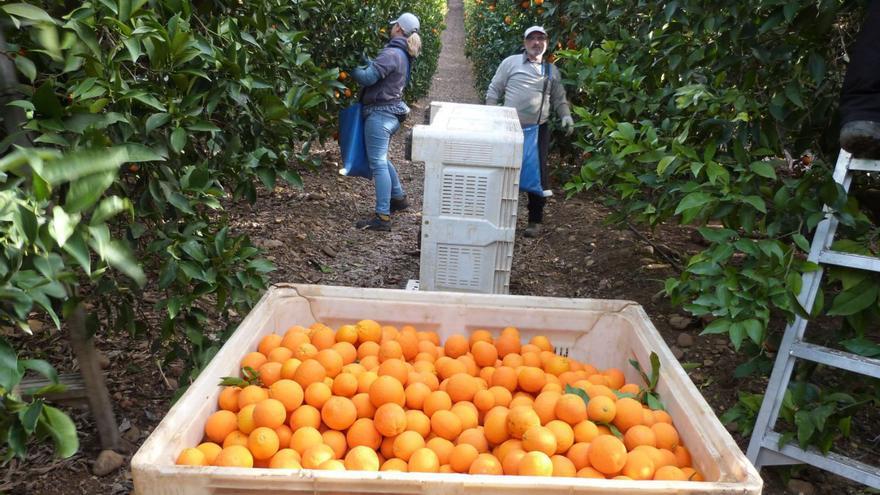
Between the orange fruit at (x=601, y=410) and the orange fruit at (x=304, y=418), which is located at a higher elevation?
the orange fruit at (x=601, y=410)

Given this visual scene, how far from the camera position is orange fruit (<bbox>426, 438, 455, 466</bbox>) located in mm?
1562

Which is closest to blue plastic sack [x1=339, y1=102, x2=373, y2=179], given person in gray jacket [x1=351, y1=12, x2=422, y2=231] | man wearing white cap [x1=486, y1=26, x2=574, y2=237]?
person in gray jacket [x1=351, y1=12, x2=422, y2=231]

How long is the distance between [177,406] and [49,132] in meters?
0.74

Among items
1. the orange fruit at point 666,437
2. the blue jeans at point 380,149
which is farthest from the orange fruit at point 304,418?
the blue jeans at point 380,149

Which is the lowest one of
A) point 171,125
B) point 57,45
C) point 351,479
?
point 351,479

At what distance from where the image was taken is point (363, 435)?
1615 millimetres

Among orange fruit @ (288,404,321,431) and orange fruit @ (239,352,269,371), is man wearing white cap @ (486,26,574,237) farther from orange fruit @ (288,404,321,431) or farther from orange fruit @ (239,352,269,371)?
orange fruit @ (288,404,321,431)

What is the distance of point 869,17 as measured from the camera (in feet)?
5.86

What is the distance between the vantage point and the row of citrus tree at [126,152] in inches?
45.9

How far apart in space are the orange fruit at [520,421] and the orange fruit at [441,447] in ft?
0.53

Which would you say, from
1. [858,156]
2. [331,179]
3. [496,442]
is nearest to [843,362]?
[858,156]

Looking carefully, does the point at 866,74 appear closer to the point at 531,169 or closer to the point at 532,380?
the point at 532,380

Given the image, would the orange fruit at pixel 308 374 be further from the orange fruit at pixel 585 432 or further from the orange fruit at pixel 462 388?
the orange fruit at pixel 585 432

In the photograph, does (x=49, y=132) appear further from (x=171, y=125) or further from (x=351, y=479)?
(x=351, y=479)
